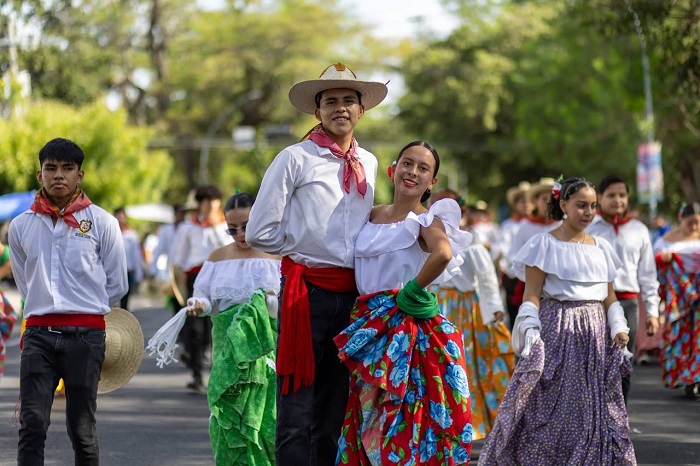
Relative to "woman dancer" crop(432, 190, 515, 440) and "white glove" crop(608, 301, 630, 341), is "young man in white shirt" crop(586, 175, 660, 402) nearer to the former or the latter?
"woman dancer" crop(432, 190, 515, 440)

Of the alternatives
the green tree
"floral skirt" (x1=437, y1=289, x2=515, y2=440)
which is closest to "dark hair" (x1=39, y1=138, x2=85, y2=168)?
"floral skirt" (x1=437, y1=289, x2=515, y2=440)

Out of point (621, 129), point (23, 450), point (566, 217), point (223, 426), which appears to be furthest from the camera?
point (621, 129)

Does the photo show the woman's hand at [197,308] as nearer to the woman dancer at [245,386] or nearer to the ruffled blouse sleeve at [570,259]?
the woman dancer at [245,386]

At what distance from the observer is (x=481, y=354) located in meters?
10.2

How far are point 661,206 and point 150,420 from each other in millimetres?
25690

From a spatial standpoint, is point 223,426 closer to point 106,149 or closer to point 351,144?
point 351,144

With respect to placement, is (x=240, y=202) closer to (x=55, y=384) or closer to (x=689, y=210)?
(x=55, y=384)

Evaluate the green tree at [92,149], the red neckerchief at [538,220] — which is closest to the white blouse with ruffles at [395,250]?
the red neckerchief at [538,220]

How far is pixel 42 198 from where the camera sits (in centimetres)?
672

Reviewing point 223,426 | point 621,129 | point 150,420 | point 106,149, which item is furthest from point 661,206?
point 223,426

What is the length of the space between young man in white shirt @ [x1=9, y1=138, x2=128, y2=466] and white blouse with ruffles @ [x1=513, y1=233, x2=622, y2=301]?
2586mm

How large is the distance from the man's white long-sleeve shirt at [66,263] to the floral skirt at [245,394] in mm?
900

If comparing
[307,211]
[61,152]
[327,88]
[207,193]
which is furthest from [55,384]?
[207,193]

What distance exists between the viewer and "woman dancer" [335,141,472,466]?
587 centimetres
